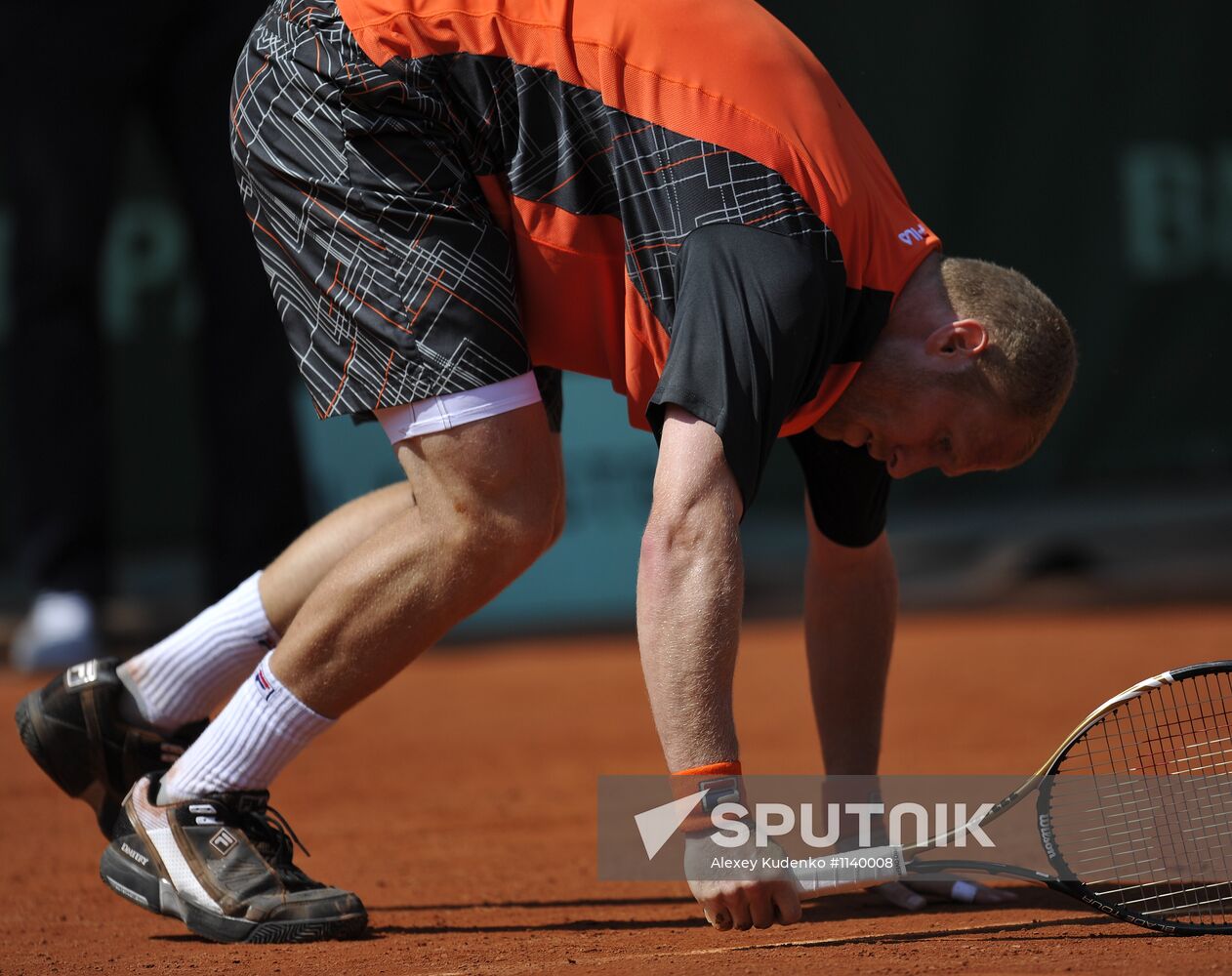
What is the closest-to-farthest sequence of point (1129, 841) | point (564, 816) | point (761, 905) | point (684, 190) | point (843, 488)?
1. point (761, 905)
2. point (684, 190)
3. point (1129, 841)
4. point (843, 488)
5. point (564, 816)

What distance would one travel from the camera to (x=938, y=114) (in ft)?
19.8

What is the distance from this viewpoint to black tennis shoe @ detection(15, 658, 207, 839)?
2773mm

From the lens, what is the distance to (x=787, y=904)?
2.16 meters

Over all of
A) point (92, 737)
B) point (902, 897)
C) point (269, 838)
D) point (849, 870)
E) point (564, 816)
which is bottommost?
point (564, 816)

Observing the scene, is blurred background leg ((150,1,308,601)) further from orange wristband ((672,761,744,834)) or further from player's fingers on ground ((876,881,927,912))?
orange wristband ((672,761,744,834))

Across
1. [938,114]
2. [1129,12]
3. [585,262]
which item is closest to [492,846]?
[585,262]

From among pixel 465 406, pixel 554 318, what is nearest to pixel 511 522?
pixel 465 406

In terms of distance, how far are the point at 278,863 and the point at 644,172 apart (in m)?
1.20

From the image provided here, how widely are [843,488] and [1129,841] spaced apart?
2.30 ft

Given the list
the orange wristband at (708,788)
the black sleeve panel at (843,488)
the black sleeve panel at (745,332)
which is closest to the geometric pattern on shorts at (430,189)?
the black sleeve panel at (745,332)

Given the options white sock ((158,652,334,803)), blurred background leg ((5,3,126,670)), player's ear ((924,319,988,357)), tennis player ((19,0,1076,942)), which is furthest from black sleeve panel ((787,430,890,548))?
blurred background leg ((5,3,126,670))

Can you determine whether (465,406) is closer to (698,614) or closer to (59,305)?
(698,614)

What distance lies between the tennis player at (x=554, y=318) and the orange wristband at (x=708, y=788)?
0.09 feet

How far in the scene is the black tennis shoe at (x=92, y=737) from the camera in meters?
2.77
